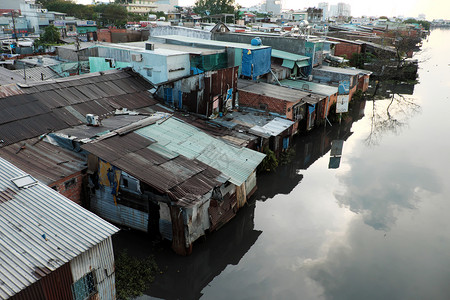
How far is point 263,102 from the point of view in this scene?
2531 cm

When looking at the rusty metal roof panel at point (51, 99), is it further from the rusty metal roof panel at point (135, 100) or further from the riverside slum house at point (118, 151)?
the rusty metal roof panel at point (135, 100)

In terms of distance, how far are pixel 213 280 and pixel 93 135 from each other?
28.5ft

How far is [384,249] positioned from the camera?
15.1 m

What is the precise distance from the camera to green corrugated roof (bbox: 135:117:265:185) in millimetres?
15617

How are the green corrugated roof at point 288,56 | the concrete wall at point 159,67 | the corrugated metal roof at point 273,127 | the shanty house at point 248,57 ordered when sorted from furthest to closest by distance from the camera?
1. the green corrugated roof at point 288,56
2. the shanty house at point 248,57
3. the concrete wall at point 159,67
4. the corrugated metal roof at point 273,127

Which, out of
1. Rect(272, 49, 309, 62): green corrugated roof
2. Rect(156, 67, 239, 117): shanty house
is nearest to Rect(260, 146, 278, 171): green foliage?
Rect(156, 67, 239, 117): shanty house

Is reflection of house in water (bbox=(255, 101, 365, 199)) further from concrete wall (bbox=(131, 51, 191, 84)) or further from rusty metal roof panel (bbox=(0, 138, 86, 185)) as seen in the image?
rusty metal roof panel (bbox=(0, 138, 86, 185))

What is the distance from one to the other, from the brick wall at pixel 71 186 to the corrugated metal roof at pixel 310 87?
21.7 meters

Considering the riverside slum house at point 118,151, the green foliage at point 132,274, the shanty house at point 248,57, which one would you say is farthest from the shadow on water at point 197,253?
the shanty house at point 248,57

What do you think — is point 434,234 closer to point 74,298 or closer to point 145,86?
point 74,298

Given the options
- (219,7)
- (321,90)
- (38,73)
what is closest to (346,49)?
(321,90)

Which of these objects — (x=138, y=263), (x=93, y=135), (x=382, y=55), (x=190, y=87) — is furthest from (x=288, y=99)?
(x=382, y=55)

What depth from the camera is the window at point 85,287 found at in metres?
9.20

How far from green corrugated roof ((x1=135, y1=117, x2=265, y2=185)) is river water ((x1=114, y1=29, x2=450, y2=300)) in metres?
2.84
